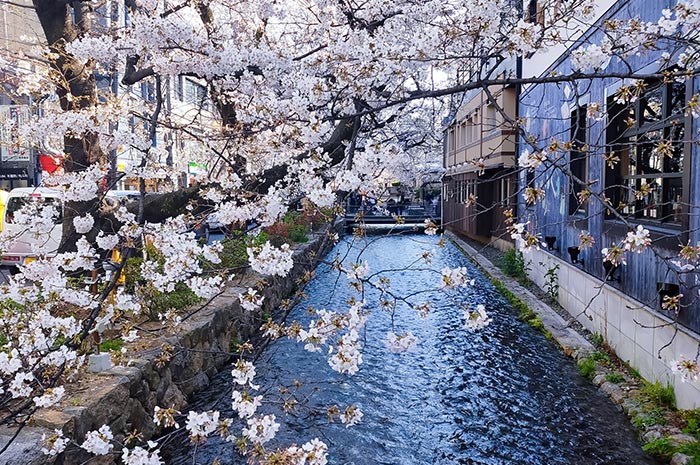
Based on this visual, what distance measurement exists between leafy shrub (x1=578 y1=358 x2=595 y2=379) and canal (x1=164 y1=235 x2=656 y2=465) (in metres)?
0.10

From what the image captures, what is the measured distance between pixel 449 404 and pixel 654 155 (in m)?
4.07

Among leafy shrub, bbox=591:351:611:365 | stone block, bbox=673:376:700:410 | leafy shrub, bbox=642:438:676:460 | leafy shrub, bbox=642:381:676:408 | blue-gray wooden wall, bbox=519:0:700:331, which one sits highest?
blue-gray wooden wall, bbox=519:0:700:331

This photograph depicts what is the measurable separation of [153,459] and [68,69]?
5.55m

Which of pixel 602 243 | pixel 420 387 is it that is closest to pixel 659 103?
pixel 602 243

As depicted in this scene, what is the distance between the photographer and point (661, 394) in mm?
5695

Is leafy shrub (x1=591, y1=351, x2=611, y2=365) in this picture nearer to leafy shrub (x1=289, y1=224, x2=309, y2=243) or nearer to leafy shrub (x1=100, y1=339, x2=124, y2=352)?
leafy shrub (x1=100, y1=339, x2=124, y2=352)

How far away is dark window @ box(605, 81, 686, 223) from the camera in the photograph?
6082 mm

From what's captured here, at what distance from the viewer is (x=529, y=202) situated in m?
2.99

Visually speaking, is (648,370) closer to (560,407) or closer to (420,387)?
(560,407)

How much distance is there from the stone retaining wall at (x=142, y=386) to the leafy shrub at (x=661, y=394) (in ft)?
12.6

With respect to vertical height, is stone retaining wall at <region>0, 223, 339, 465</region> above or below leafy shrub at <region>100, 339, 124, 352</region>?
below

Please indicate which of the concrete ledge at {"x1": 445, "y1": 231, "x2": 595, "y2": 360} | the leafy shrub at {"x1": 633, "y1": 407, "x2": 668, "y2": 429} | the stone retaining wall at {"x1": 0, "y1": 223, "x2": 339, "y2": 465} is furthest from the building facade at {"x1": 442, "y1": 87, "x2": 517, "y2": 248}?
the leafy shrub at {"x1": 633, "y1": 407, "x2": 668, "y2": 429}

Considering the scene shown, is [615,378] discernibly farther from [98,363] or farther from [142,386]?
[98,363]

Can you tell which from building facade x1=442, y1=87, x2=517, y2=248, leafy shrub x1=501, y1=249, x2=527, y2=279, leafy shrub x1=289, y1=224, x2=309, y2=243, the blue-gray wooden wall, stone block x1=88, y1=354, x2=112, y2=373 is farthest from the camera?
leafy shrub x1=289, y1=224, x2=309, y2=243
